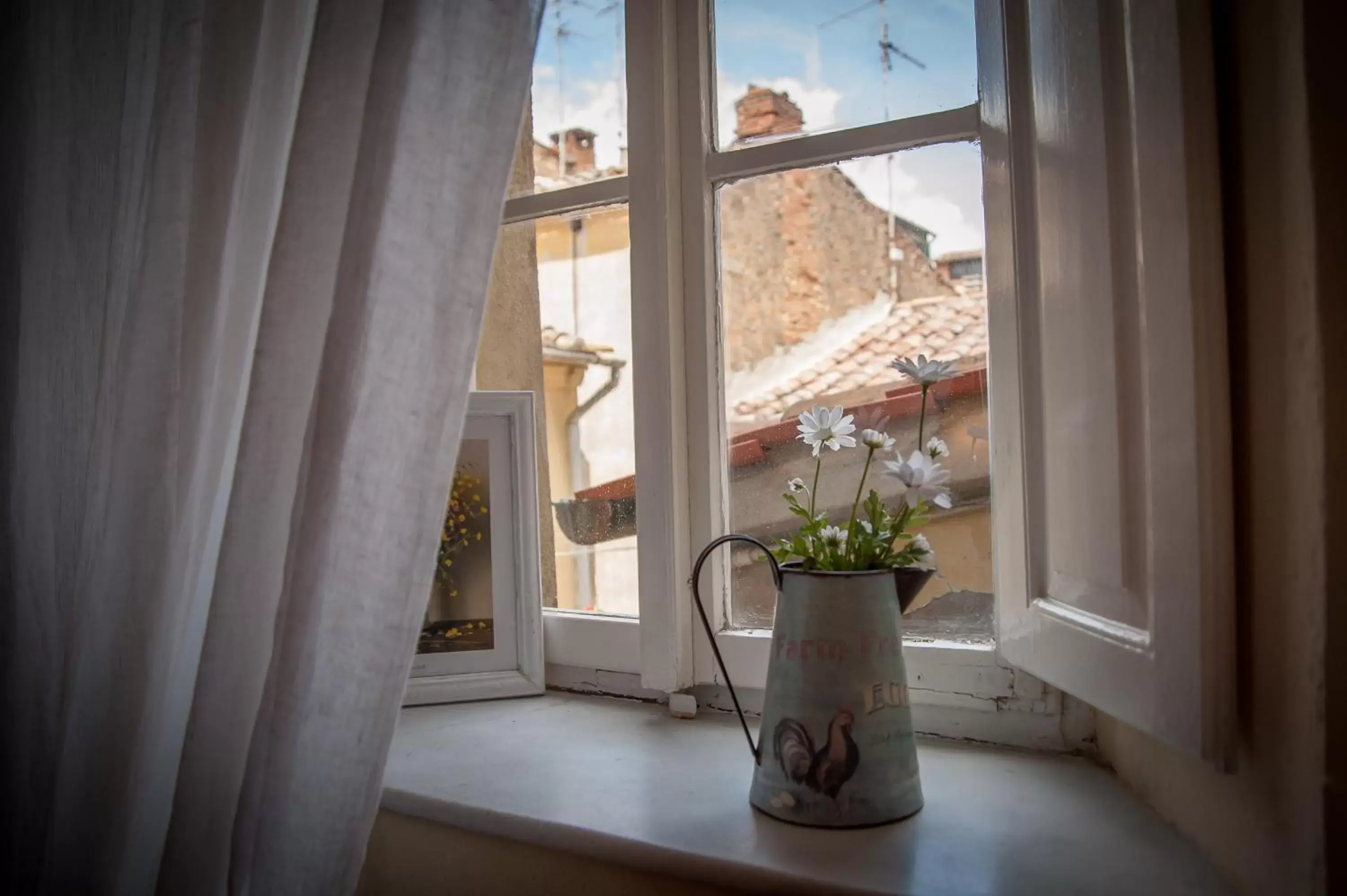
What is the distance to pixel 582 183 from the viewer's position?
132cm

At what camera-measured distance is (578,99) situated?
1.35 meters

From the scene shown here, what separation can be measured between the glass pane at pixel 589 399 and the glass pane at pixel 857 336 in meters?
0.16

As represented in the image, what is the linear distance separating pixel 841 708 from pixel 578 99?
94 cm

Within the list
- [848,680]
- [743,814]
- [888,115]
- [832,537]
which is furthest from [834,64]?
[743,814]

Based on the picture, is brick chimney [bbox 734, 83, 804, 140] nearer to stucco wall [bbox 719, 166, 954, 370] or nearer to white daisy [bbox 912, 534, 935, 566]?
stucco wall [bbox 719, 166, 954, 370]

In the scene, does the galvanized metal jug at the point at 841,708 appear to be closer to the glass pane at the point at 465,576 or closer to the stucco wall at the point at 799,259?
the stucco wall at the point at 799,259

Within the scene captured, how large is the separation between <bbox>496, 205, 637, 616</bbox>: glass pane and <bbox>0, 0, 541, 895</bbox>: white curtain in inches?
18.6

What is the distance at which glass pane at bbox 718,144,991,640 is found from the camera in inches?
41.6

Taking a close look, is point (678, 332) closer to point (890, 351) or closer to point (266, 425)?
point (890, 351)

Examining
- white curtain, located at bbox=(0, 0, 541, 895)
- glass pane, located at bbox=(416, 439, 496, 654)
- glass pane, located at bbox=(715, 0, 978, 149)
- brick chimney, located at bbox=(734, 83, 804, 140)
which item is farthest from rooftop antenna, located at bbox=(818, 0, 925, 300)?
glass pane, located at bbox=(416, 439, 496, 654)

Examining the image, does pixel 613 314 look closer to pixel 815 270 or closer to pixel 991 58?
pixel 815 270

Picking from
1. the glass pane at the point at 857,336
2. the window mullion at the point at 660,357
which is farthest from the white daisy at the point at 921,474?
the window mullion at the point at 660,357

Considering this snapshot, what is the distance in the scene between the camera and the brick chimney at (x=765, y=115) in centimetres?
117

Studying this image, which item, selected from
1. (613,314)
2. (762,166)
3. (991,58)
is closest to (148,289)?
(613,314)
